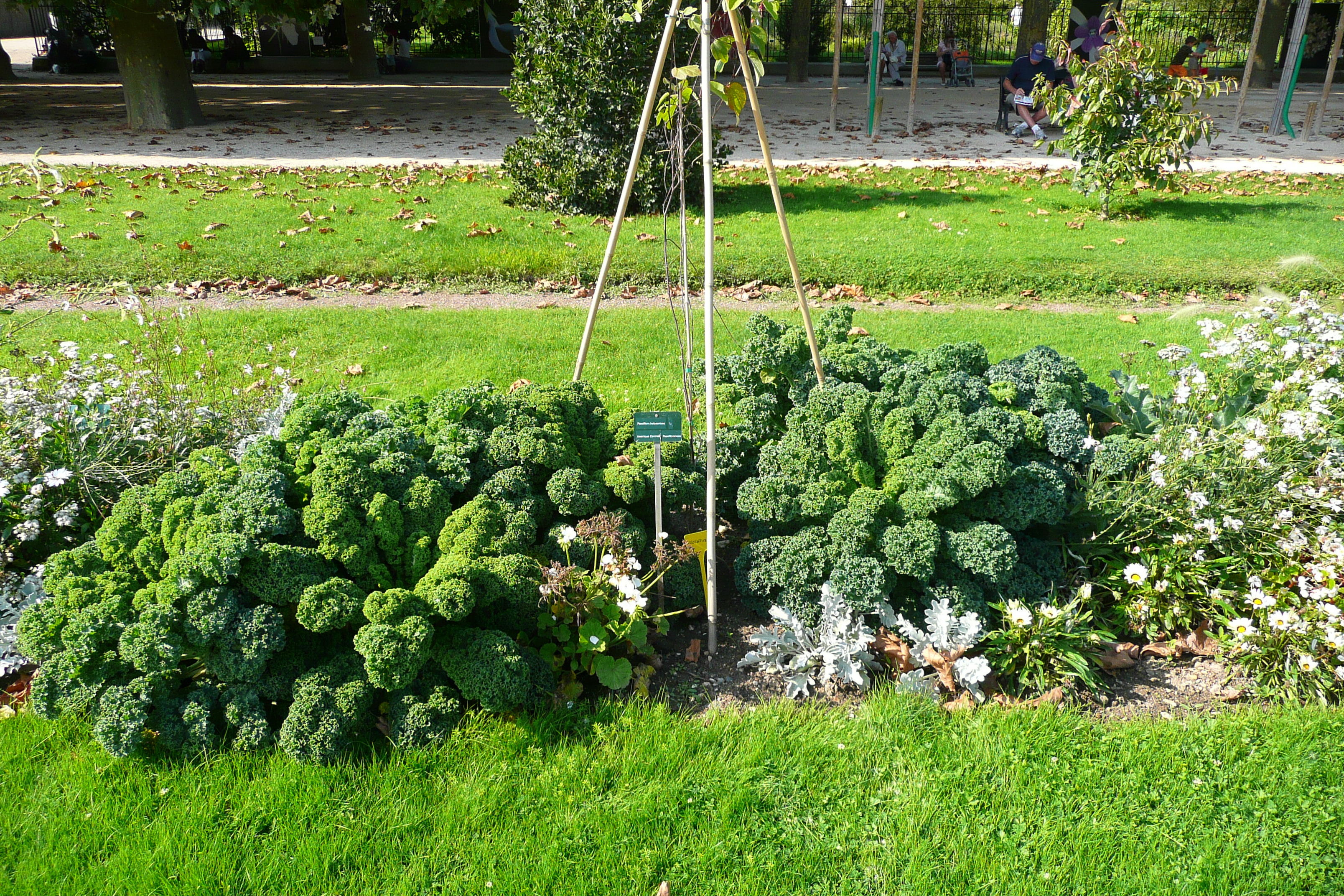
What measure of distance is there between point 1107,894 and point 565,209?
26.7 feet

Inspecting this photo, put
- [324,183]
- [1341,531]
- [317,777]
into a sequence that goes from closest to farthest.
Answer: [317,777] < [1341,531] < [324,183]

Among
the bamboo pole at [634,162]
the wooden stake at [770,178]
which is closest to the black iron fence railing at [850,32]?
the bamboo pole at [634,162]

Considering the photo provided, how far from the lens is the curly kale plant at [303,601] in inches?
104

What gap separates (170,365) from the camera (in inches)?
204

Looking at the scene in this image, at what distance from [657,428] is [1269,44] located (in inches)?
1072

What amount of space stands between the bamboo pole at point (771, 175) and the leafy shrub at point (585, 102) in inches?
201

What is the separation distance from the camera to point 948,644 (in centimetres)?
303

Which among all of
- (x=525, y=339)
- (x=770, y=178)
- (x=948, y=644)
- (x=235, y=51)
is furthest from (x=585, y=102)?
(x=235, y=51)

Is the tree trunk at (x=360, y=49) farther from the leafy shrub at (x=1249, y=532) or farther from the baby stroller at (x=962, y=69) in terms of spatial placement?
the leafy shrub at (x=1249, y=532)

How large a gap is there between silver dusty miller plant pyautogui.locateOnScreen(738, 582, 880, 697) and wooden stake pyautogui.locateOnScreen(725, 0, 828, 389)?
1.44 feet

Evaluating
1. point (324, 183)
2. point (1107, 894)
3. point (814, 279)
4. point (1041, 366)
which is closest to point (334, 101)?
point (324, 183)

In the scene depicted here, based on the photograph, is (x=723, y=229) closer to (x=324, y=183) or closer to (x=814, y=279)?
(x=814, y=279)

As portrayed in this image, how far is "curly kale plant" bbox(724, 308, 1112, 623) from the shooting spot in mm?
3156

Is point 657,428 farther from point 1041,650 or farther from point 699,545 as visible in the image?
point 1041,650
